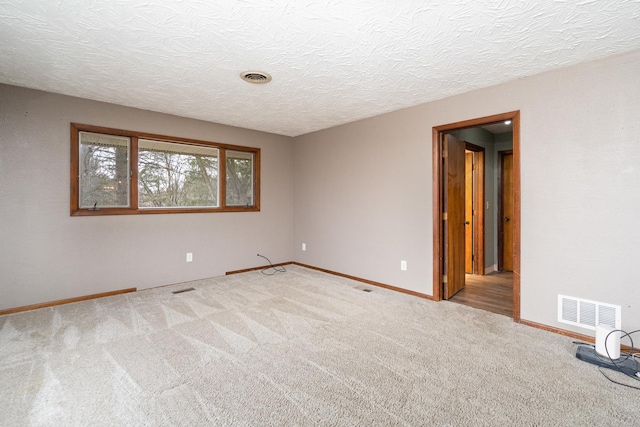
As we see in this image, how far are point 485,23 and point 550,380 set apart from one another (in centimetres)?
236

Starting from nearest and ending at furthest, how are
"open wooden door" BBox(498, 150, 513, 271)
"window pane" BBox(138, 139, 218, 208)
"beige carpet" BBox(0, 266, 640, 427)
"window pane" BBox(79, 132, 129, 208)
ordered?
"beige carpet" BBox(0, 266, 640, 427) → "window pane" BBox(79, 132, 129, 208) → "window pane" BBox(138, 139, 218, 208) → "open wooden door" BBox(498, 150, 513, 271)

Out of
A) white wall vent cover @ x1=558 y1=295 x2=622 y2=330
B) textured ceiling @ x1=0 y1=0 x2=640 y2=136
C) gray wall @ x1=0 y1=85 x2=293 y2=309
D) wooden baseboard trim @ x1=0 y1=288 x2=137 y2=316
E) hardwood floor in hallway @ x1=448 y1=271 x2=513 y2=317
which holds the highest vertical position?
textured ceiling @ x1=0 y1=0 x2=640 y2=136

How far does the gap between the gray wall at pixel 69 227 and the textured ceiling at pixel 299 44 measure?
0.34 meters

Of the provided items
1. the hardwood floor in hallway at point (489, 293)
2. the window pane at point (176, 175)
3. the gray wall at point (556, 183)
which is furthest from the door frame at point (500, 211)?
the window pane at point (176, 175)

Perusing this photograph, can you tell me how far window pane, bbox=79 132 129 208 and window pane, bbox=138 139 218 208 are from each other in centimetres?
18

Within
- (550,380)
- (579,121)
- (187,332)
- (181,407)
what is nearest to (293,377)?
(181,407)

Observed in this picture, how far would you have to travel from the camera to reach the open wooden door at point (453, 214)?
3.57 meters

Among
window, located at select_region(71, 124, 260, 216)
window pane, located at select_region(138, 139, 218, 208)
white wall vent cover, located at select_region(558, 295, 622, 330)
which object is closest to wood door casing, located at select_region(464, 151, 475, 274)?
white wall vent cover, located at select_region(558, 295, 622, 330)

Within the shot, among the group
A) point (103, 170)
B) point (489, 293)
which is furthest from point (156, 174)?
point (489, 293)

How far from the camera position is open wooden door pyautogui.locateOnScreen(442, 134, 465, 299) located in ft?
11.7

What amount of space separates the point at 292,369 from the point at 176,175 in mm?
3292

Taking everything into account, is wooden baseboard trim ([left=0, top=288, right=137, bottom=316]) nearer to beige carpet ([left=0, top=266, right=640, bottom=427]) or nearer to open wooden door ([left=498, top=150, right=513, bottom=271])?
beige carpet ([left=0, top=266, right=640, bottom=427])

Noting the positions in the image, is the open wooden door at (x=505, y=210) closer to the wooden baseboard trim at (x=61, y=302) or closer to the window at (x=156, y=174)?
the window at (x=156, y=174)

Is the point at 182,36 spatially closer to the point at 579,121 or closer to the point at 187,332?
the point at 187,332
